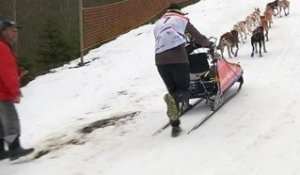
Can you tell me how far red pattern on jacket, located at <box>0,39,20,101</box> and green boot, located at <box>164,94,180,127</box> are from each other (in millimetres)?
1941

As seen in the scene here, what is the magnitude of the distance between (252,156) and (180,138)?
1.33 meters

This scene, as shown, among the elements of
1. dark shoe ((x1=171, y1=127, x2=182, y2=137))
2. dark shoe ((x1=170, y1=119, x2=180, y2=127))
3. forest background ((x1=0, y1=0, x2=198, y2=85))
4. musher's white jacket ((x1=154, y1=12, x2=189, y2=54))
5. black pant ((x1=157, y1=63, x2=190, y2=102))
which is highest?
musher's white jacket ((x1=154, y1=12, x2=189, y2=54))

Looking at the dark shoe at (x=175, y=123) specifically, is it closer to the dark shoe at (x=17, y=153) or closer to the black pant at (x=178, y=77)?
the black pant at (x=178, y=77)

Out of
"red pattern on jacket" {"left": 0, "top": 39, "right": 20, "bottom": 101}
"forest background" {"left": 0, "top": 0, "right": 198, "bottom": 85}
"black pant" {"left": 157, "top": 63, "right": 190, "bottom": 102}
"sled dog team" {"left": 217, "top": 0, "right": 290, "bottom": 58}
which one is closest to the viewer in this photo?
"red pattern on jacket" {"left": 0, "top": 39, "right": 20, "bottom": 101}

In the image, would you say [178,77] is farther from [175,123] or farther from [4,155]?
[4,155]

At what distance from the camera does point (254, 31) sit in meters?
13.2

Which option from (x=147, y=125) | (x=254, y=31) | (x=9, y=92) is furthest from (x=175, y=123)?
(x=254, y=31)

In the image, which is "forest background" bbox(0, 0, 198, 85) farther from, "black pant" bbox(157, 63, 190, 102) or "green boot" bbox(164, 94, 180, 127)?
"green boot" bbox(164, 94, 180, 127)

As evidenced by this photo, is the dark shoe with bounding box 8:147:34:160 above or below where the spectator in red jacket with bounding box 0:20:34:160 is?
below

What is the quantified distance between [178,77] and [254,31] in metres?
6.08

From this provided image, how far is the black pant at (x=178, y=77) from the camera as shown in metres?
7.57

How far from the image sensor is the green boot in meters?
7.42

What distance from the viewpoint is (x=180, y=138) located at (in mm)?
7438

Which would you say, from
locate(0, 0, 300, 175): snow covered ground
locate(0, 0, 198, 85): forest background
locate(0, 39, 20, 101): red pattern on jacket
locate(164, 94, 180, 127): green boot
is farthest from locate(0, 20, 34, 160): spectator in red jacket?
locate(0, 0, 198, 85): forest background
